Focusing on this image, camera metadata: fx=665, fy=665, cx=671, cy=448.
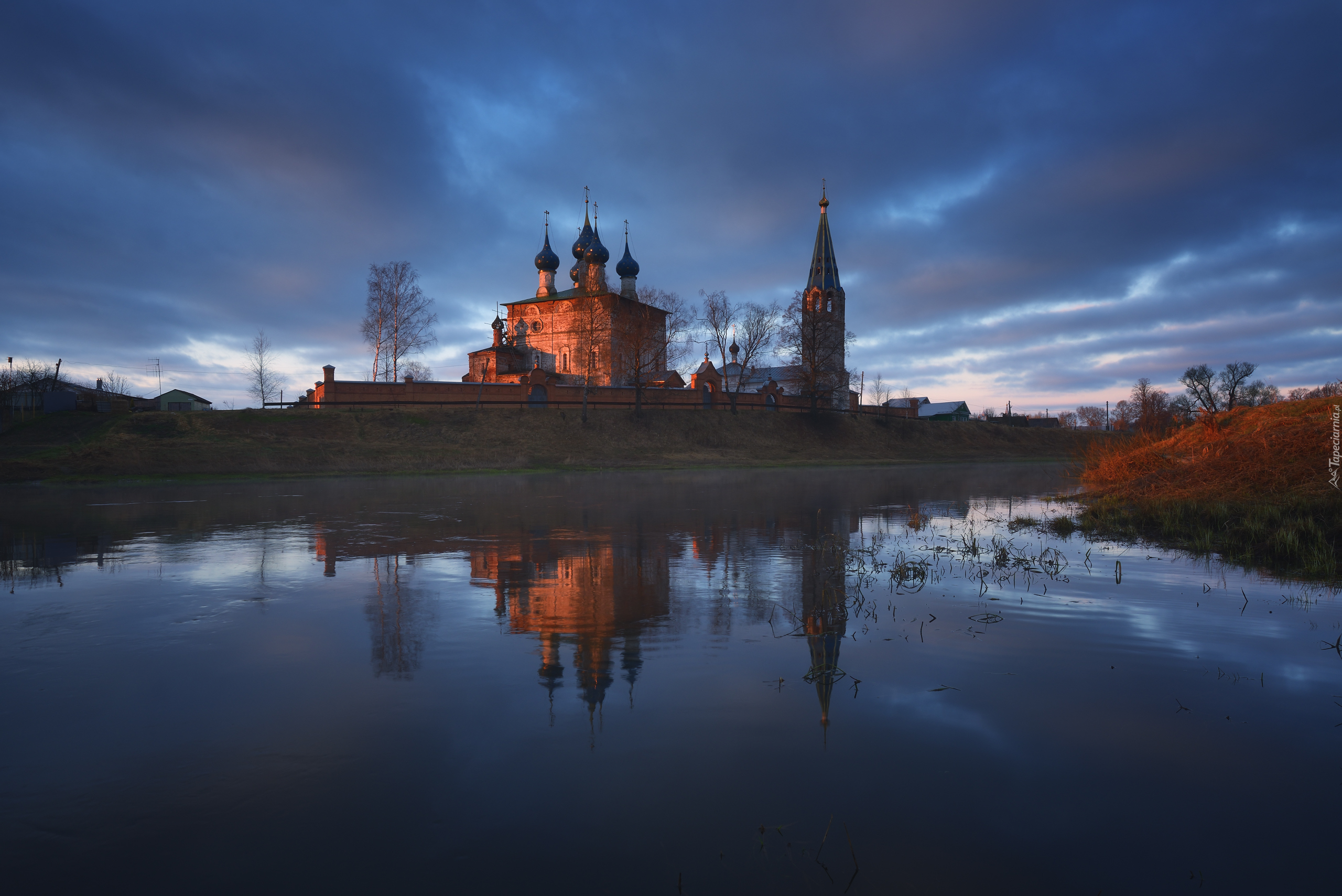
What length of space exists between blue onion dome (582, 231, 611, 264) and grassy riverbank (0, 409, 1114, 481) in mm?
22860

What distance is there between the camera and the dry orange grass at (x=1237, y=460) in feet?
38.1

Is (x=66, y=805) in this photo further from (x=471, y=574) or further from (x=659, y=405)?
(x=659, y=405)

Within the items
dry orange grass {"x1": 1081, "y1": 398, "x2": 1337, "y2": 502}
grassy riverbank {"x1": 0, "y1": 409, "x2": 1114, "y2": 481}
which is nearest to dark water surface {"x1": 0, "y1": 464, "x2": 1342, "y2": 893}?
dry orange grass {"x1": 1081, "y1": 398, "x2": 1337, "y2": 502}

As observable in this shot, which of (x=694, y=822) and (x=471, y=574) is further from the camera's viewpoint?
(x=471, y=574)

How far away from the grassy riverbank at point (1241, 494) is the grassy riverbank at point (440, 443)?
9.71 feet

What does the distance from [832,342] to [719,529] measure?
48.3 meters

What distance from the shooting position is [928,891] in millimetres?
2516

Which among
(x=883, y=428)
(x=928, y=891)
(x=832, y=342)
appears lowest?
(x=928, y=891)

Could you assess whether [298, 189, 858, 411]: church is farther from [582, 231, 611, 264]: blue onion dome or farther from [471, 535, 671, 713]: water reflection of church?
[471, 535, 671, 713]: water reflection of church

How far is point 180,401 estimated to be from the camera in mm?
66812

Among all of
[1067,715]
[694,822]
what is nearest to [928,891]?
[694,822]

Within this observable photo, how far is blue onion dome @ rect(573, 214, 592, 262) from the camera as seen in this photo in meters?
65.7

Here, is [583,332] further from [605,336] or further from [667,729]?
[667,729]

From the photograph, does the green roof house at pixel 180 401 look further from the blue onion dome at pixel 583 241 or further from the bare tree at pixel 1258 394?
the bare tree at pixel 1258 394
